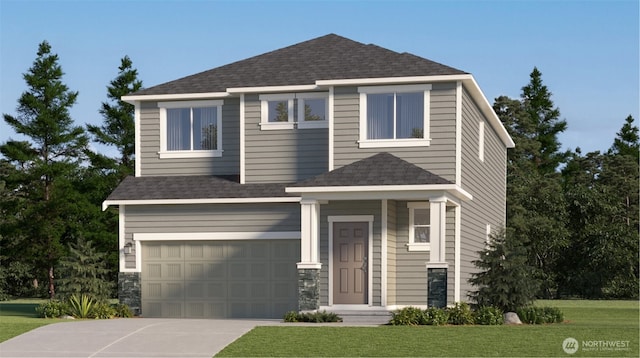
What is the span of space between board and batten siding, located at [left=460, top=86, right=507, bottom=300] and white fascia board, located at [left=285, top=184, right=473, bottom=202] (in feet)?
8.00

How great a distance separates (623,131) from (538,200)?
56.1 feet

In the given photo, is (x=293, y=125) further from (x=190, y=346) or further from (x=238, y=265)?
(x=190, y=346)

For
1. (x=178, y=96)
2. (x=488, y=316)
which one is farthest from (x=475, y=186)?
(x=178, y=96)

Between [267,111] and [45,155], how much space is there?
85.5 feet

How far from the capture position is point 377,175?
24.0 metres

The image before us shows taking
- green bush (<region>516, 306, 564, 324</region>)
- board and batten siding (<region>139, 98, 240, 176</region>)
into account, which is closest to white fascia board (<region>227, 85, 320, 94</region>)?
board and batten siding (<region>139, 98, 240, 176</region>)

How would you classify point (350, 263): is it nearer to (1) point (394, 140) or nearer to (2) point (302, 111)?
(1) point (394, 140)

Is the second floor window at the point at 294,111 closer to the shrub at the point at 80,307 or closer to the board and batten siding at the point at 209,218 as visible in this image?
the board and batten siding at the point at 209,218

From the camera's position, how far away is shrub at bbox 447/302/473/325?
2196cm

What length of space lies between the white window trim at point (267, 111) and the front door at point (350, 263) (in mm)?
3277

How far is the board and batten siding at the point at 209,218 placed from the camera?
26.0m

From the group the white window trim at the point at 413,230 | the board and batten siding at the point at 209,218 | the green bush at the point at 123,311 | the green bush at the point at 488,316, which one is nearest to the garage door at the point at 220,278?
the board and batten siding at the point at 209,218

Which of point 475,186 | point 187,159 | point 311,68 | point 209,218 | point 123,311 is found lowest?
point 123,311

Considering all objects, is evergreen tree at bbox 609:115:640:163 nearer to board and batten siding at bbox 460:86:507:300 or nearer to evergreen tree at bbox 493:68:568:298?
evergreen tree at bbox 493:68:568:298
